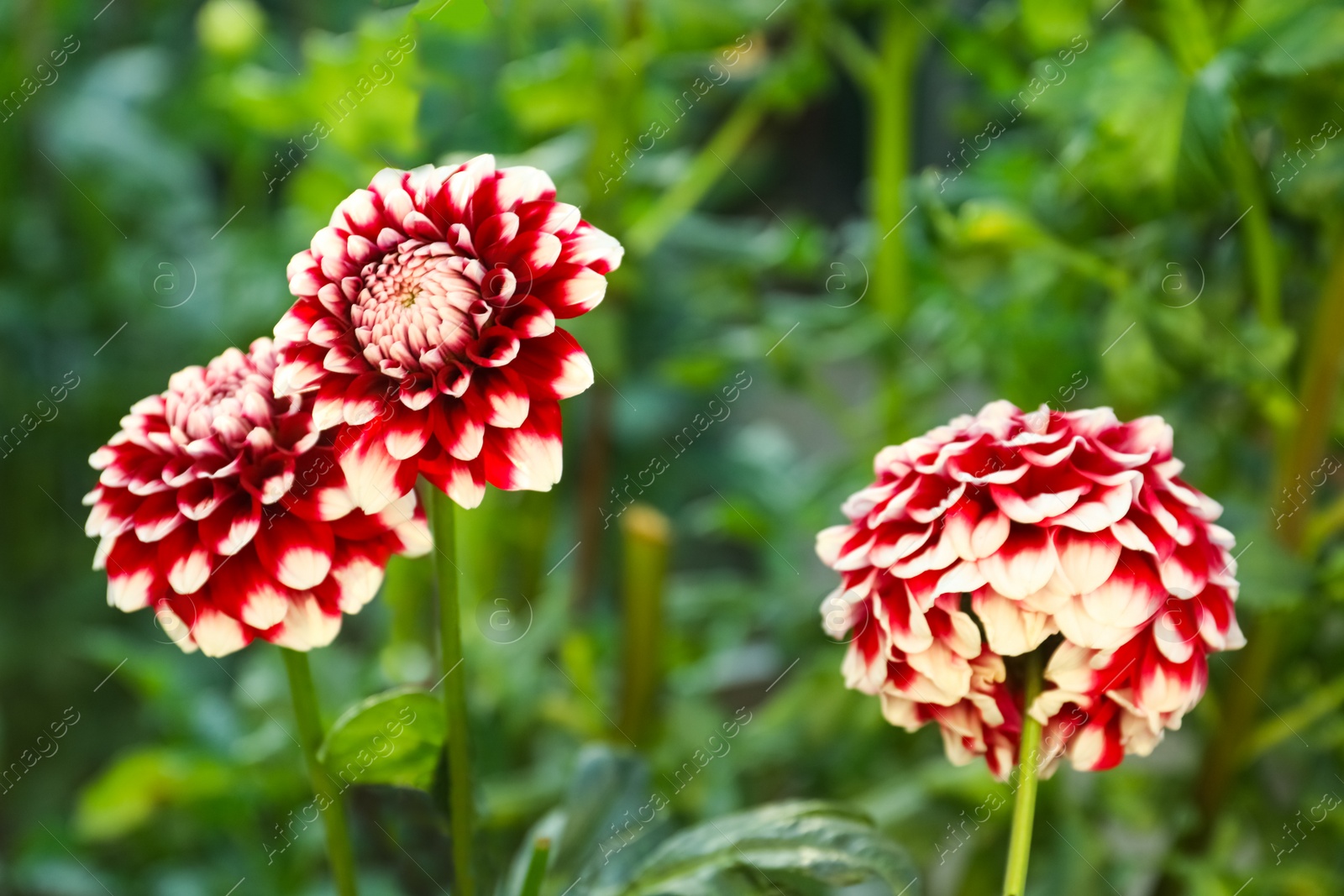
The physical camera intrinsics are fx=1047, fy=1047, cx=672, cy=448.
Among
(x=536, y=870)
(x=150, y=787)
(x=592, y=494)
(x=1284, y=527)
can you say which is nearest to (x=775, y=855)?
(x=536, y=870)

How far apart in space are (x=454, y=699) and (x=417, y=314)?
14 centimetres

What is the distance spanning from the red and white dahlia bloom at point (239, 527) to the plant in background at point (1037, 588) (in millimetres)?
149

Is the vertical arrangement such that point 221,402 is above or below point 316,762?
above

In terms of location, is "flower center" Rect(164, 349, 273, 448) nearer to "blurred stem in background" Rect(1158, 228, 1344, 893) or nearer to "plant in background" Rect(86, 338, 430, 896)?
"plant in background" Rect(86, 338, 430, 896)

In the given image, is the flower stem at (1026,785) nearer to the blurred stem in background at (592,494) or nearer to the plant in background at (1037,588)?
the plant in background at (1037,588)

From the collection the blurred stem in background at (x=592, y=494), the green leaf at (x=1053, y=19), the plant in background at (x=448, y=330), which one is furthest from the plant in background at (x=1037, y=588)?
the blurred stem in background at (x=592, y=494)

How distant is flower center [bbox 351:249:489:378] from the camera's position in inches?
11.5

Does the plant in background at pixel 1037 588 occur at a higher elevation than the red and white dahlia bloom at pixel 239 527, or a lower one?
lower

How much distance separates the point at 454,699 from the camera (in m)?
0.36

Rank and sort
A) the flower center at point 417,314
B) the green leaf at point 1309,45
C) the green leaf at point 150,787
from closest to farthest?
the flower center at point 417,314, the green leaf at point 1309,45, the green leaf at point 150,787

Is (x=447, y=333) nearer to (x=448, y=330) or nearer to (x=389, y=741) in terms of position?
(x=448, y=330)

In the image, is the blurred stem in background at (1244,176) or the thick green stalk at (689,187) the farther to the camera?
the thick green stalk at (689,187)

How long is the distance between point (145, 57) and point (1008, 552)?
43.1 inches

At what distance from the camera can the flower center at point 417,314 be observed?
0.29 meters
